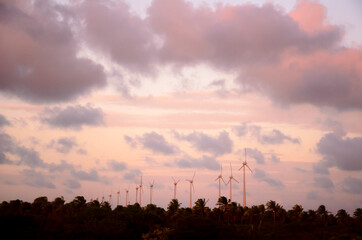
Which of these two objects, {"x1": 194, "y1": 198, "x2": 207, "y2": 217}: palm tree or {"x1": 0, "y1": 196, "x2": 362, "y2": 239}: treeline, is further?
{"x1": 194, "y1": 198, "x2": 207, "y2": 217}: palm tree

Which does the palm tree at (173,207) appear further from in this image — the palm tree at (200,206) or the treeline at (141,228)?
the treeline at (141,228)

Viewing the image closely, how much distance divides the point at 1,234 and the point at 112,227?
95.4ft

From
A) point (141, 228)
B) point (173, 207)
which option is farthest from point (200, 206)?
point (141, 228)

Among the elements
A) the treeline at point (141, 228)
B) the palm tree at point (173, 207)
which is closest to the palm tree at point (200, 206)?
the palm tree at point (173, 207)

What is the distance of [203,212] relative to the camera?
163250 mm

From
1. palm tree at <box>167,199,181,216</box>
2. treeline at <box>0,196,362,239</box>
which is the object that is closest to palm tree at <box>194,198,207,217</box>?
palm tree at <box>167,199,181,216</box>

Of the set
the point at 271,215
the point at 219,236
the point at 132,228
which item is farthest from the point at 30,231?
the point at 271,215

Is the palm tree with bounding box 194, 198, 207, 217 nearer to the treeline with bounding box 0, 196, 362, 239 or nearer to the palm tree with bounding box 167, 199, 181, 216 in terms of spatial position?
the palm tree with bounding box 167, 199, 181, 216

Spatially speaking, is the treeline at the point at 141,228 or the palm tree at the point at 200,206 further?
the palm tree at the point at 200,206

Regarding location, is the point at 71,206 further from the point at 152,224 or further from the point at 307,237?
the point at 307,237

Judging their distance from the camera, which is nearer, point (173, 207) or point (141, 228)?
point (141, 228)

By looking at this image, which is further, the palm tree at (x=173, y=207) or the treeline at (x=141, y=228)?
the palm tree at (x=173, y=207)

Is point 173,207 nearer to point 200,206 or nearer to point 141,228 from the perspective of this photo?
point 200,206

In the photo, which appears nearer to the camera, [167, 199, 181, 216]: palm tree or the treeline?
the treeline
